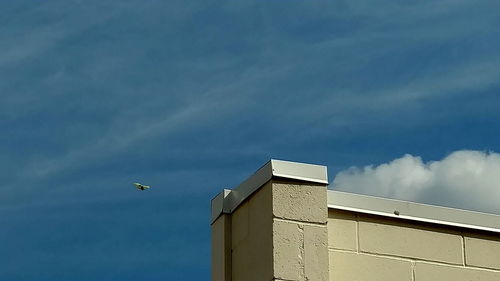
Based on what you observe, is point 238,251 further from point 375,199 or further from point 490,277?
point 490,277

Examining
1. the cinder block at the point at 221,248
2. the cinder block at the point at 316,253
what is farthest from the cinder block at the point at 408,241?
the cinder block at the point at 221,248

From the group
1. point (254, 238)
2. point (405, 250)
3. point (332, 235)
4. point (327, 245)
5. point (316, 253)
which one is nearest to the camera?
point (316, 253)

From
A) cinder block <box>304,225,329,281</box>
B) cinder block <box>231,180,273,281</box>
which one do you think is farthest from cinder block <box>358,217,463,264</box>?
cinder block <box>231,180,273,281</box>

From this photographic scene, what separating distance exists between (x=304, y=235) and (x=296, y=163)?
0.53 metres

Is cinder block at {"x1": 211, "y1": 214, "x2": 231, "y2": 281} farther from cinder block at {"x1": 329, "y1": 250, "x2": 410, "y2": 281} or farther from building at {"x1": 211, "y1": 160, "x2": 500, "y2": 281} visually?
cinder block at {"x1": 329, "y1": 250, "x2": 410, "y2": 281}

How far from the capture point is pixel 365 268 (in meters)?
8.26

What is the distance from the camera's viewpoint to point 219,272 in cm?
857

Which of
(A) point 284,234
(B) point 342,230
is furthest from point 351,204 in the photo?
(A) point 284,234

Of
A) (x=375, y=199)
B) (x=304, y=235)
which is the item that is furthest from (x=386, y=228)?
(x=304, y=235)

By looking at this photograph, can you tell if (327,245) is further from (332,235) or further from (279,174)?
(279,174)

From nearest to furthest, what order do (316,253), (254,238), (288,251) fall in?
(288,251) < (316,253) < (254,238)

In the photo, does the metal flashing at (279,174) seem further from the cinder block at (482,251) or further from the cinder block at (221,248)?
the cinder block at (482,251)

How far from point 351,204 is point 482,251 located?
46.8 inches

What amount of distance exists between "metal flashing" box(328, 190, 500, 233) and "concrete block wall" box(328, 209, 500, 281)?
1.8 inches
